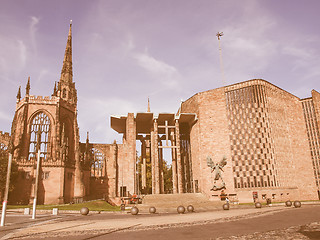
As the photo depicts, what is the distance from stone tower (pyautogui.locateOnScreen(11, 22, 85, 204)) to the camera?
4044 cm

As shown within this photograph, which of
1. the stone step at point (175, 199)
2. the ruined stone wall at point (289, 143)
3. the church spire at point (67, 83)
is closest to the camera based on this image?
the stone step at point (175, 199)

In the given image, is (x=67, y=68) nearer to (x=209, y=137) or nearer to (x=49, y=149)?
(x=49, y=149)

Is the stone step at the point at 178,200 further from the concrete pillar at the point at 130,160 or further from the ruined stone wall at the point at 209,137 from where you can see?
the concrete pillar at the point at 130,160

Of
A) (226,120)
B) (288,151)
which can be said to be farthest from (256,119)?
(288,151)

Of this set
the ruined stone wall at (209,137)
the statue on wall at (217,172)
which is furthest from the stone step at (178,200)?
the statue on wall at (217,172)

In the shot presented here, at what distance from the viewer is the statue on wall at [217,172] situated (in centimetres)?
4216

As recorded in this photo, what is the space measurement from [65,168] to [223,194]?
26.7 meters

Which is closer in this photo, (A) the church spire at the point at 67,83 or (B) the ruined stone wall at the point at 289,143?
(B) the ruined stone wall at the point at 289,143

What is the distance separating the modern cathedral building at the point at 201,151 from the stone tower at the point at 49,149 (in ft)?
0.49

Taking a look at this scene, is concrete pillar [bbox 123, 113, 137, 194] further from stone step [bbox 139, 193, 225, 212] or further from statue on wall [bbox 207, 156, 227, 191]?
statue on wall [bbox 207, 156, 227, 191]

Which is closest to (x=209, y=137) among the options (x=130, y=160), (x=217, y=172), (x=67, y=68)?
(x=217, y=172)

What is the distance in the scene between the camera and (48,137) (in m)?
46.0

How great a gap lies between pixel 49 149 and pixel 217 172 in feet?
97.8

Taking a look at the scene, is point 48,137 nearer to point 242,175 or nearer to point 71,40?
point 71,40
